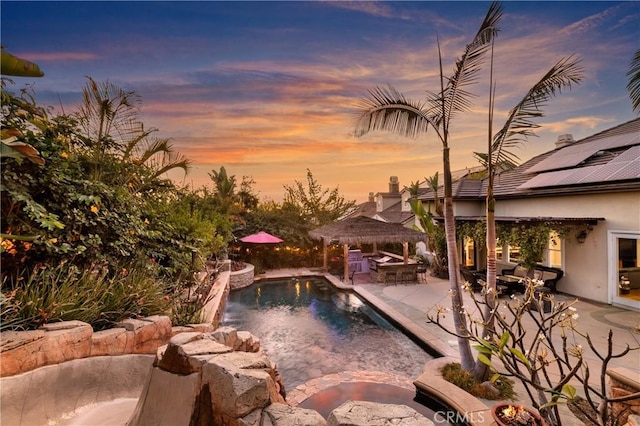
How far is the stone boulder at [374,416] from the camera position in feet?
7.60

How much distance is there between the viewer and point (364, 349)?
7586 mm

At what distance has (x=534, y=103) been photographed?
509cm

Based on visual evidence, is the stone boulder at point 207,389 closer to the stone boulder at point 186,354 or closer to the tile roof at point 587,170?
the stone boulder at point 186,354

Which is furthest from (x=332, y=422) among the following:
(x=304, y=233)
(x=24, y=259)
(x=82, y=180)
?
(x=304, y=233)

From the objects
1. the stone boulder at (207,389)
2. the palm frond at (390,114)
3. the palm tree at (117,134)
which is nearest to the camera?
the stone boulder at (207,389)

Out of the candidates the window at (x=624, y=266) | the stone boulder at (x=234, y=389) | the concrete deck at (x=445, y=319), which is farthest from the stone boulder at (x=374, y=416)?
the window at (x=624, y=266)

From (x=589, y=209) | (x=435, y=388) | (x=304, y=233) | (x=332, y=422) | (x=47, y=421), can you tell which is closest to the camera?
(x=332, y=422)

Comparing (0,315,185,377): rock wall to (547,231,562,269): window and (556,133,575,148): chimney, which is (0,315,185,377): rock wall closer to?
(547,231,562,269): window

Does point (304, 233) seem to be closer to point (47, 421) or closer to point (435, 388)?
point (435, 388)

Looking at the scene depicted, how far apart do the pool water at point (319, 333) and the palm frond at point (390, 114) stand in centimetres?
524

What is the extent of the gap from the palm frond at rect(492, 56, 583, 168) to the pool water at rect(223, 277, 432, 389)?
5.15m

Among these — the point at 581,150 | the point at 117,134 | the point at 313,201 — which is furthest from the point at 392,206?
the point at 117,134

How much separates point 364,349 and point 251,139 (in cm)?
945

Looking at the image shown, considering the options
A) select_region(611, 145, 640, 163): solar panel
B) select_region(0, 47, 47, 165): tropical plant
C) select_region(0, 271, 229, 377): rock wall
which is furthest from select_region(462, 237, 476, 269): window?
select_region(0, 47, 47, 165): tropical plant
